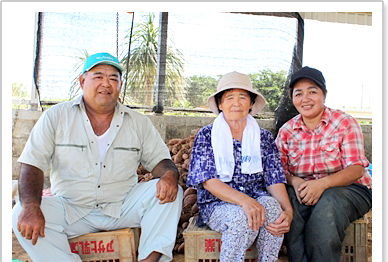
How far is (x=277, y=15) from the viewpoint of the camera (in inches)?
177

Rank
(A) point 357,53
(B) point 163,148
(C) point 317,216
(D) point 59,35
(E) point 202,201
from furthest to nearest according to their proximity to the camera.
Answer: (A) point 357,53, (D) point 59,35, (B) point 163,148, (E) point 202,201, (C) point 317,216

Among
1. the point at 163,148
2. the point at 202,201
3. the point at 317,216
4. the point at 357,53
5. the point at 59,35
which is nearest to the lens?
the point at 317,216

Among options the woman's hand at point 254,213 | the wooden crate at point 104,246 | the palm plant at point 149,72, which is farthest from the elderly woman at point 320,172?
the palm plant at point 149,72

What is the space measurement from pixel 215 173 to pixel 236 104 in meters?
0.51

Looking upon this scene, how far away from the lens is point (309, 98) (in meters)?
2.56

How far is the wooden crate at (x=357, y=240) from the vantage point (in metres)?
2.35

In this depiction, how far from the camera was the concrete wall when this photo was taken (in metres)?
4.42

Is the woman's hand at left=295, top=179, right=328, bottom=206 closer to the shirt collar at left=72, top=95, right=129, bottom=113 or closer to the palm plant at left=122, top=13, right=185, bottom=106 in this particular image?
the shirt collar at left=72, top=95, right=129, bottom=113

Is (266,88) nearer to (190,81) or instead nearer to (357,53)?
(190,81)

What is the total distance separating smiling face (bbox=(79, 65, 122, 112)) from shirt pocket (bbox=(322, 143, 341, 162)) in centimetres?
160

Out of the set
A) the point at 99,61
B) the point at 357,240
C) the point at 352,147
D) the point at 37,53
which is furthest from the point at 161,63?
the point at 357,240

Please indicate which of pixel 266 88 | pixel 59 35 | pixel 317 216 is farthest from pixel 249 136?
pixel 59 35

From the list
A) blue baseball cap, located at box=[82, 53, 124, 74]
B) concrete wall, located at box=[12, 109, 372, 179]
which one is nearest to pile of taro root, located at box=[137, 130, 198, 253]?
concrete wall, located at box=[12, 109, 372, 179]
